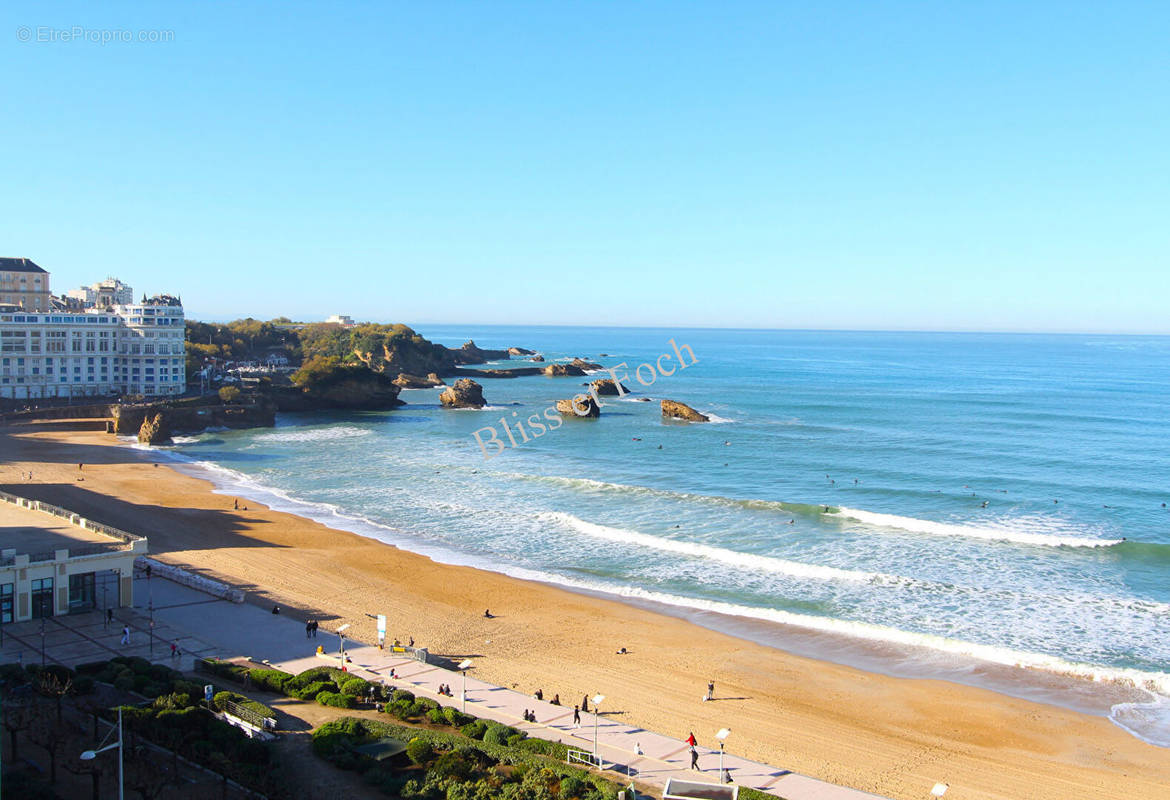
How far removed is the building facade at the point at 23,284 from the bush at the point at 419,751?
110 metres

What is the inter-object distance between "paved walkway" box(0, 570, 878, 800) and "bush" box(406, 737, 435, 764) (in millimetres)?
3381

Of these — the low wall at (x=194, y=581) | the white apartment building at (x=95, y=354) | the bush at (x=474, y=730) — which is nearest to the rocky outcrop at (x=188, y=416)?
the white apartment building at (x=95, y=354)

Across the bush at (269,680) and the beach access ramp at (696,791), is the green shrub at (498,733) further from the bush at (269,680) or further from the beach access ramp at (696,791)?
the bush at (269,680)

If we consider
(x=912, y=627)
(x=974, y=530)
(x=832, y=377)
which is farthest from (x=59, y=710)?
(x=832, y=377)

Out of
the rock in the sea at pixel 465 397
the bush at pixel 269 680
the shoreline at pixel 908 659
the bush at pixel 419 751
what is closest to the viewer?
the bush at pixel 419 751

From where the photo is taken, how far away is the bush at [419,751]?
17891 millimetres

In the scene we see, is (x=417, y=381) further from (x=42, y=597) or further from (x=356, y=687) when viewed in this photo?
(x=356, y=687)

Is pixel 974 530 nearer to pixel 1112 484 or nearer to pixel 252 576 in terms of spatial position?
pixel 1112 484

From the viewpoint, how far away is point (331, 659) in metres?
25.1

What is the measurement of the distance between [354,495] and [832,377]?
4233 inches

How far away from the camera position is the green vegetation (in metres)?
16.5

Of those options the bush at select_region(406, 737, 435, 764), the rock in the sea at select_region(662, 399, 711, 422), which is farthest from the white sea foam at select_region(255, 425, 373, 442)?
the bush at select_region(406, 737, 435, 764)

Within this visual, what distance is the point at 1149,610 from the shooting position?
31875 mm

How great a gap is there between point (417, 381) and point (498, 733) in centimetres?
11616
